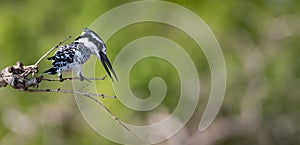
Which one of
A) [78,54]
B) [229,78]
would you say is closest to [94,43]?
[78,54]

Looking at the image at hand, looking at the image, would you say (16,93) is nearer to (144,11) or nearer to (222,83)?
(144,11)

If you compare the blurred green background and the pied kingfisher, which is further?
the blurred green background

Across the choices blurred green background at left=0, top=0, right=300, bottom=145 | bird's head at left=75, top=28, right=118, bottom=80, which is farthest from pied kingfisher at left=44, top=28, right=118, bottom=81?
blurred green background at left=0, top=0, right=300, bottom=145

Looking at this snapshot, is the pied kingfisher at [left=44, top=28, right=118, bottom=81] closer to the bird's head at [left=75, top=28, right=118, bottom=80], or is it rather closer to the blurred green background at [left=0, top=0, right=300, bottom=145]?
the bird's head at [left=75, top=28, right=118, bottom=80]

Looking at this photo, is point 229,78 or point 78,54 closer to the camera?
point 78,54

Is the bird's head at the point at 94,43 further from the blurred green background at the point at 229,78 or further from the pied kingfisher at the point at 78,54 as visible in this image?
the blurred green background at the point at 229,78

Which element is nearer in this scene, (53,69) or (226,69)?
(53,69)

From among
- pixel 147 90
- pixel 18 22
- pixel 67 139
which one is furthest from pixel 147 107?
pixel 18 22

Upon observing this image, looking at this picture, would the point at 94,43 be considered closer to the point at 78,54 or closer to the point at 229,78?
the point at 78,54
